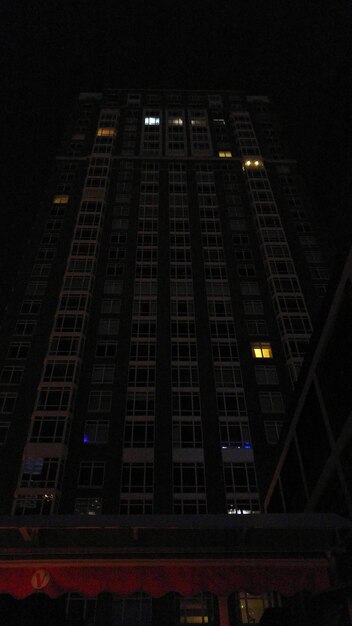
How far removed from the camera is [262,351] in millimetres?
46062

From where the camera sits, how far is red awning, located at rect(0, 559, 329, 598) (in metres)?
7.84

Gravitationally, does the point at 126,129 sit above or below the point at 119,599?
above

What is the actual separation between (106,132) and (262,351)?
46.5m

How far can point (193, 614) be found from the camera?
31359 mm

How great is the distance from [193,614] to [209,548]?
93.5ft

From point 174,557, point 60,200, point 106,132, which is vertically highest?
point 106,132

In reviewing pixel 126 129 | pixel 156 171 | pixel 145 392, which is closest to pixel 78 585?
pixel 145 392

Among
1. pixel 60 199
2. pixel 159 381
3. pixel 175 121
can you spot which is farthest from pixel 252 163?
pixel 159 381

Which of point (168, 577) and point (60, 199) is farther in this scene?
point (60, 199)

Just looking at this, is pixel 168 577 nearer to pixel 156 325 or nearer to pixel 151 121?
pixel 156 325

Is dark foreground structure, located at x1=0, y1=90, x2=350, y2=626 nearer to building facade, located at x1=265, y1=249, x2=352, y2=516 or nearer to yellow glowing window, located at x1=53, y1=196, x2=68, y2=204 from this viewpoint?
yellow glowing window, located at x1=53, y1=196, x2=68, y2=204

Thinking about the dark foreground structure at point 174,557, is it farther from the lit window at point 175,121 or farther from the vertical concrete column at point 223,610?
the lit window at point 175,121

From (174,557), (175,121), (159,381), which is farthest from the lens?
(175,121)

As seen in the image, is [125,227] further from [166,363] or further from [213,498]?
[213,498]
